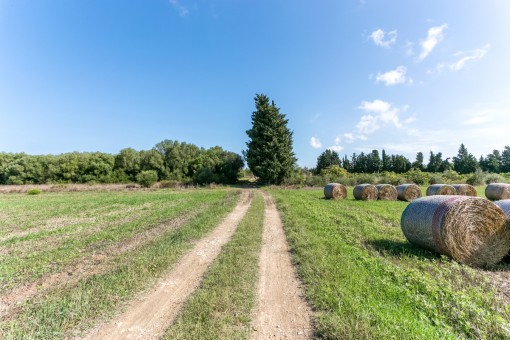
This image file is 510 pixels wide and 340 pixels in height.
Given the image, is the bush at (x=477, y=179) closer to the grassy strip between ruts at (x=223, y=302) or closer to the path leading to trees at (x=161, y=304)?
the grassy strip between ruts at (x=223, y=302)

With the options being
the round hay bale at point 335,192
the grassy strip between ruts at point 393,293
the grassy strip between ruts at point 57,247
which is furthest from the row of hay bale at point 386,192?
the grassy strip between ruts at point 57,247

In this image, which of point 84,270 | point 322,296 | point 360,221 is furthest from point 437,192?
point 84,270

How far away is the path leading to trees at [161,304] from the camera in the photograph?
12.0 ft

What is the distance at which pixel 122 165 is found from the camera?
54.6 m

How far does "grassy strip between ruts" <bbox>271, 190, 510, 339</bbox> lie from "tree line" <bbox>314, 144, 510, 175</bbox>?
62.5 meters

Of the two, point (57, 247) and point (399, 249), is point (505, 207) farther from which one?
point (57, 247)

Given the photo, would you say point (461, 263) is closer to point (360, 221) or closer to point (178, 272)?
point (360, 221)

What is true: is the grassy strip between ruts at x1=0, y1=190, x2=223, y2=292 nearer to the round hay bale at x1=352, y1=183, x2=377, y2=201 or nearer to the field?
the field

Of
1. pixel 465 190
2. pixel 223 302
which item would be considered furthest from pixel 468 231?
pixel 465 190

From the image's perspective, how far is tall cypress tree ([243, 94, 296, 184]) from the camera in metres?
42.7

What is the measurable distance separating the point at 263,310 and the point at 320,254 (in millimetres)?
3004

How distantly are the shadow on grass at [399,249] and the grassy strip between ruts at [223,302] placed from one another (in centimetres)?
379

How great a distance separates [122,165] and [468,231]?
6036 centimetres

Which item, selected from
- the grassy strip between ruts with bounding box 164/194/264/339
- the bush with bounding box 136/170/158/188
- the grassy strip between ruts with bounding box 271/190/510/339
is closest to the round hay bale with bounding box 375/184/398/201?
the grassy strip between ruts with bounding box 271/190/510/339
